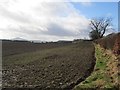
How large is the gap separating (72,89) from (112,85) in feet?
7.39

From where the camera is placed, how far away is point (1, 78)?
67.2 feet

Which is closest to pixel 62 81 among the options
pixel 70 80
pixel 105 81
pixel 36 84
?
pixel 70 80

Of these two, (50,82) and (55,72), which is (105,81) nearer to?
(50,82)

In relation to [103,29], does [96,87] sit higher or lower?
lower

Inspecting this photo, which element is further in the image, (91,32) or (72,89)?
(91,32)

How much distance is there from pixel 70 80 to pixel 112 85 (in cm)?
449

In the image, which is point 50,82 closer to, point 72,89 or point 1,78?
point 72,89

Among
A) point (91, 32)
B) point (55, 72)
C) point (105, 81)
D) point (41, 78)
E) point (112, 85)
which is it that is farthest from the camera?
point (91, 32)

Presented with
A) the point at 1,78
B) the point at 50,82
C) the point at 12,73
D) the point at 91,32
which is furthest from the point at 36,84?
the point at 91,32

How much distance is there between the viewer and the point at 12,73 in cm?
2272

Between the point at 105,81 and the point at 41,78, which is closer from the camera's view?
the point at 105,81

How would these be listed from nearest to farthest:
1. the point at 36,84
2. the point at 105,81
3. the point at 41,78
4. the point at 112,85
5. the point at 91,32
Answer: the point at 112,85, the point at 105,81, the point at 36,84, the point at 41,78, the point at 91,32

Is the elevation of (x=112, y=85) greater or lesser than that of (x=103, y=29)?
lesser

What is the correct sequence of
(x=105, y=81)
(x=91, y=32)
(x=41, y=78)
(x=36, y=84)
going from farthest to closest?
(x=91, y=32) → (x=41, y=78) → (x=36, y=84) → (x=105, y=81)
